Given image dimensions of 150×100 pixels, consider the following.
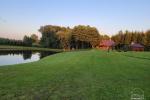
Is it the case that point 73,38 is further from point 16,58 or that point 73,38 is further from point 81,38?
point 16,58

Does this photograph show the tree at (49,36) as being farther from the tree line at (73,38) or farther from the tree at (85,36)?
the tree at (85,36)

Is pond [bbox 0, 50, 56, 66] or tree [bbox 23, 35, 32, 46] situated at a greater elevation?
tree [bbox 23, 35, 32, 46]

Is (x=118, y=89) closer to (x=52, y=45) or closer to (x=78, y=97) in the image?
(x=78, y=97)

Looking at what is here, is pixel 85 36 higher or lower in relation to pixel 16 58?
higher

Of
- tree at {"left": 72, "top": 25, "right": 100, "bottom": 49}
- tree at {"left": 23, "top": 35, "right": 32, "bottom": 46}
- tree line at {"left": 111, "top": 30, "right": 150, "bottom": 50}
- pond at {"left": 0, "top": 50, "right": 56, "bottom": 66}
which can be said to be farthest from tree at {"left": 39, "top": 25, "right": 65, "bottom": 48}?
pond at {"left": 0, "top": 50, "right": 56, "bottom": 66}

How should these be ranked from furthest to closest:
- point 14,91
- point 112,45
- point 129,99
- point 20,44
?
point 20,44, point 112,45, point 14,91, point 129,99

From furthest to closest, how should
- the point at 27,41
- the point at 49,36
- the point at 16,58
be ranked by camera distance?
1. the point at 27,41
2. the point at 49,36
3. the point at 16,58

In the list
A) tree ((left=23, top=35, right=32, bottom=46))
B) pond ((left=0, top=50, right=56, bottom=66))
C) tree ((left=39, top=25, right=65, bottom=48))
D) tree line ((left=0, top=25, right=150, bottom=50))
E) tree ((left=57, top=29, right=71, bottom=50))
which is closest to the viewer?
Answer: pond ((left=0, top=50, right=56, bottom=66))

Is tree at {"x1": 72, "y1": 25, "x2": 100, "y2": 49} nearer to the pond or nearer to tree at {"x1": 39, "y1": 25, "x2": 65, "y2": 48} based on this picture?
tree at {"x1": 39, "y1": 25, "x2": 65, "y2": 48}

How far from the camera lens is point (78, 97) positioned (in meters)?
7.71

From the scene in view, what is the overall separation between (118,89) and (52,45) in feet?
336

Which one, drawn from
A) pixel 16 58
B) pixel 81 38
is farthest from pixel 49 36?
pixel 16 58

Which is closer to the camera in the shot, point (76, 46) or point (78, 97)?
point (78, 97)

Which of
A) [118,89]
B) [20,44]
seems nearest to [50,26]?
[20,44]
